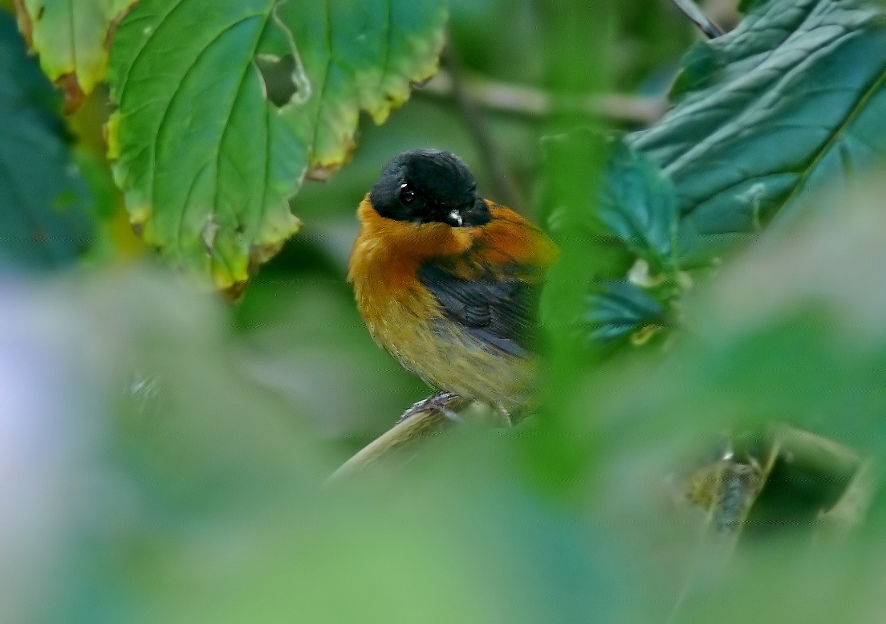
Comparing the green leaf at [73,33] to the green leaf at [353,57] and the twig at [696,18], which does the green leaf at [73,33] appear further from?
the twig at [696,18]

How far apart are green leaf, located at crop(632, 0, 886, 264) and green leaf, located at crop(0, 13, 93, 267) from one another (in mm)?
381

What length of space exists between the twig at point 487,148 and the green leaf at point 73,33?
424 mm

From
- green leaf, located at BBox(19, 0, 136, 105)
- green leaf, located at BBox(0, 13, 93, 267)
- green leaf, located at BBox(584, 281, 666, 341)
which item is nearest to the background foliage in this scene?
green leaf, located at BBox(584, 281, 666, 341)

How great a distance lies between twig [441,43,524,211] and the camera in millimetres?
911

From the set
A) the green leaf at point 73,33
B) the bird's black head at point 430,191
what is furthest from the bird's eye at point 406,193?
the green leaf at point 73,33

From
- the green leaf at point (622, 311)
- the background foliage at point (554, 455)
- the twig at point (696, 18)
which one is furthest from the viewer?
the twig at point (696, 18)

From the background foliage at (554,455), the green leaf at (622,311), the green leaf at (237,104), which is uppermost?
the background foliage at (554,455)

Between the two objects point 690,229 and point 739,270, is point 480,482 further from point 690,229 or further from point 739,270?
point 690,229

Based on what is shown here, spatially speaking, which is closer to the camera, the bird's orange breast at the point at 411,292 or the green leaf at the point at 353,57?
the green leaf at the point at 353,57

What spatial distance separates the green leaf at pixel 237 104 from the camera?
526 millimetres

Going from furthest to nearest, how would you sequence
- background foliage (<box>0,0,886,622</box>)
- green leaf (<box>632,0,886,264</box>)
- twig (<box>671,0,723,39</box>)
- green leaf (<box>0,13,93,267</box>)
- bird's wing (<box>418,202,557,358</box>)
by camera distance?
bird's wing (<box>418,202,557,358</box>) < green leaf (<box>0,13,93,267</box>) < twig (<box>671,0,723,39</box>) < green leaf (<box>632,0,886,264</box>) < background foliage (<box>0,0,886,622</box>)

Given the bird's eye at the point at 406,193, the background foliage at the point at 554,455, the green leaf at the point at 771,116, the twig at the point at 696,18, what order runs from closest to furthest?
the background foliage at the point at 554,455 → the green leaf at the point at 771,116 → the twig at the point at 696,18 → the bird's eye at the point at 406,193

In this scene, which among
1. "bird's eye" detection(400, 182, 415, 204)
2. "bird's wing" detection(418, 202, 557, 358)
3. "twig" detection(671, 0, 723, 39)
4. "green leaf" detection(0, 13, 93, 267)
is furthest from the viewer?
"bird's eye" detection(400, 182, 415, 204)

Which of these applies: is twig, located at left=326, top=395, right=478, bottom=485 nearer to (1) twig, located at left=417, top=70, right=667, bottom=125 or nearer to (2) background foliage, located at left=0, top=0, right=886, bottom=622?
(2) background foliage, located at left=0, top=0, right=886, bottom=622
